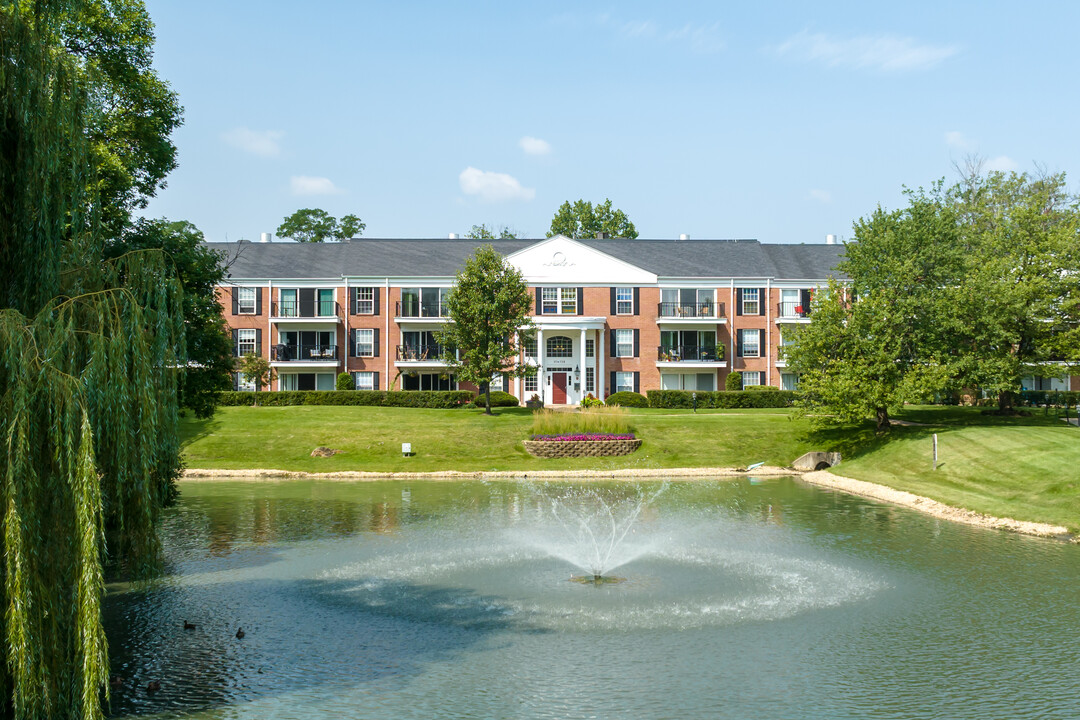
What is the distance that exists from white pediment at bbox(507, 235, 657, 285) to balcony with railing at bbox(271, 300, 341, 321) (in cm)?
1191

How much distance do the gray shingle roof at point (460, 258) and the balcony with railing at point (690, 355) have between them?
4.99 metres

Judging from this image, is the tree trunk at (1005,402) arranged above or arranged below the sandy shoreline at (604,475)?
above

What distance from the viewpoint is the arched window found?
5491 centimetres

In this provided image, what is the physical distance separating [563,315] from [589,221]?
3207 centimetres

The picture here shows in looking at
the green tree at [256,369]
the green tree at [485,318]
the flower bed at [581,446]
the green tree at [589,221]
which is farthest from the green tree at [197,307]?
the green tree at [589,221]

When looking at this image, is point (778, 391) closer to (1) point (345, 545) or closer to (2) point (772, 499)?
(2) point (772, 499)

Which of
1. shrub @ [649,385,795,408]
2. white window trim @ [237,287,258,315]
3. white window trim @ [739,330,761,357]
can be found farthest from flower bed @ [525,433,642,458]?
white window trim @ [237,287,258,315]

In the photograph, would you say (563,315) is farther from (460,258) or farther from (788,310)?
(788,310)

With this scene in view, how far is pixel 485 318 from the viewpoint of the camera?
44.8 meters

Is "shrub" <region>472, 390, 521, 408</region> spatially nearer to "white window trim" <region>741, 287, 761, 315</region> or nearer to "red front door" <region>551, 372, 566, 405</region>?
"red front door" <region>551, 372, 566, 405</region>

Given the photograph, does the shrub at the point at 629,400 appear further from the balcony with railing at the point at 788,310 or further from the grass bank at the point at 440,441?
the balcony with railing at the point at 788,310

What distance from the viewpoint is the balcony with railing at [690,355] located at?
54.0m

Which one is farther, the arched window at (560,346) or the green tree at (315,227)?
the green tree at (315,227)

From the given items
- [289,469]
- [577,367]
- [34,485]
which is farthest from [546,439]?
[34,485]
